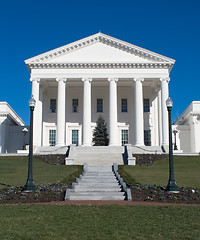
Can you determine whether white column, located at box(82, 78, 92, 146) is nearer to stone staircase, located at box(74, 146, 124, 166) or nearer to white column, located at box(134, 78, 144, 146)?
stone staircase, located at box(74, 146, 124, 166)

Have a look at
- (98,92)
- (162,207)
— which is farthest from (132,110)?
(162,207)

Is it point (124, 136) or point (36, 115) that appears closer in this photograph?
point (36, 115)

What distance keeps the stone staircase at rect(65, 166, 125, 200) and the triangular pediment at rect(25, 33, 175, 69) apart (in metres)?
24.7

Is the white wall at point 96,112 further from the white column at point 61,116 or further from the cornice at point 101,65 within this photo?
the white column at point 61,116

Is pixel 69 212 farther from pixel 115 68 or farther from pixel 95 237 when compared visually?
pixel 115 68

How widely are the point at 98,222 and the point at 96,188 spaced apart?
7978 mm

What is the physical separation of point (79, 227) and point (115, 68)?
1430 inches

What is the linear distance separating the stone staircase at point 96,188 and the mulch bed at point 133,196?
2.26 ft

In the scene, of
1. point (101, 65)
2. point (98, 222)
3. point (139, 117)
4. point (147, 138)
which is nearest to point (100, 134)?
point (139, 117)

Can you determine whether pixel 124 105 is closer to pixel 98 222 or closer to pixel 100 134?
pixel 100 134

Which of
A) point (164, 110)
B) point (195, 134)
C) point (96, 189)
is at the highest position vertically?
point (164, 110)

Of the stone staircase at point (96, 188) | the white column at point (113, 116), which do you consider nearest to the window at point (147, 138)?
the white column at point (113, 116)

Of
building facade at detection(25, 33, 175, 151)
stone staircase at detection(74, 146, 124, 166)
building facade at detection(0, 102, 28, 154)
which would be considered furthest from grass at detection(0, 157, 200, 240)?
building facade at detection(0, 102, 28, 154)

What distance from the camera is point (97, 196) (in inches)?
682
